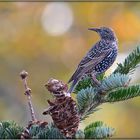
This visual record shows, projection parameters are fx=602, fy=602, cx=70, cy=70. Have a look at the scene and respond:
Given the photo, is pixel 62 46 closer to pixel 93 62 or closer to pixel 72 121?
pixel 93 62

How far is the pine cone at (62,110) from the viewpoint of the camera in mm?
2391

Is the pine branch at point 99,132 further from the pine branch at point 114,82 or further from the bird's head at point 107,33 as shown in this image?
the bird's head at point 107,33

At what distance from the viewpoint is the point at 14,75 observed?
9016 millimetres

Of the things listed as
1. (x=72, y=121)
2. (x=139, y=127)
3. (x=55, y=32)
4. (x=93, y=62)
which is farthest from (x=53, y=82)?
(x=55, y=32)

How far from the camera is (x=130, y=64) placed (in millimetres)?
2955

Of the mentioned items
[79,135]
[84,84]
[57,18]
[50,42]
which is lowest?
[79,135]

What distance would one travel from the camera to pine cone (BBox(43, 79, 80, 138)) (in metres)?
2.39

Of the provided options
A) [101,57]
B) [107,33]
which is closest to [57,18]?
[107,33]

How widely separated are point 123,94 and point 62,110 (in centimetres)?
36

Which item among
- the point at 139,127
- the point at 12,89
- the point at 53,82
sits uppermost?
the point at 12,89

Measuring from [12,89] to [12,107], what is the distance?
0.89 ft

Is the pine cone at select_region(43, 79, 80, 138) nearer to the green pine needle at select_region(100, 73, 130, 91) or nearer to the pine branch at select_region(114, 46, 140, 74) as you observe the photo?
the green pine needle at select_region(100, 73, 130, 91)

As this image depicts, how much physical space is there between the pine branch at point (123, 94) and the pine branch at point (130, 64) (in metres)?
0.26

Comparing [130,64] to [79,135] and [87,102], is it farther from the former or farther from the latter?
[79,135]
